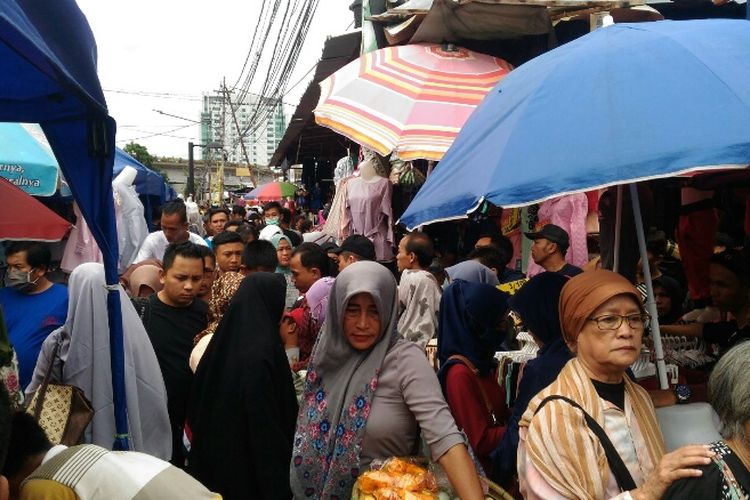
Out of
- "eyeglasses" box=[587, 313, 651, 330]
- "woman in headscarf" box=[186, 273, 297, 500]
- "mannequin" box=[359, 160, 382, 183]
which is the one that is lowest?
"woman in headscarf" box=[186, 273, 297, 500]

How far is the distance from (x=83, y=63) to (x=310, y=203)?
1366 cm

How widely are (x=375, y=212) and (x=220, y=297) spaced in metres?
2.92

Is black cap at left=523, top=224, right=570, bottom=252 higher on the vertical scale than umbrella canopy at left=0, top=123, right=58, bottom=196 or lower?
lower

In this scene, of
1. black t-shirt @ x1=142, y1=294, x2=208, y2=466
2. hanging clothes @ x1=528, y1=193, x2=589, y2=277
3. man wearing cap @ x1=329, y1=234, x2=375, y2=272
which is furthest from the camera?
man wearing cap @ x1=329, y1=234, x2=375, y2=272

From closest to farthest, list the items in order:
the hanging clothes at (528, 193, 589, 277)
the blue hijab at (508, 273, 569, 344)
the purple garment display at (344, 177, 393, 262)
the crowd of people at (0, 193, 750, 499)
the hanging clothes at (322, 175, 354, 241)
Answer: the crowd of people at (0, 193, 750, 499) < the blue hijab at (508, 273, 569, 344) < the hanging clothes at (528, 193, 589, 277) < the purple garment display at (344, 177, 393, 262) < the hanging clothes at (322, 175, 354, 241)

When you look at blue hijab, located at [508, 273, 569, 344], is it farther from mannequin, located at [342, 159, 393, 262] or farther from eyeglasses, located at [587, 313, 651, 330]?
mannequin, located at [342, 159, 393, 262]

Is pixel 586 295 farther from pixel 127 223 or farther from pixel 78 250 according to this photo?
pixel 127 223

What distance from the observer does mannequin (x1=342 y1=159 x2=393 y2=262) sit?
292 inches

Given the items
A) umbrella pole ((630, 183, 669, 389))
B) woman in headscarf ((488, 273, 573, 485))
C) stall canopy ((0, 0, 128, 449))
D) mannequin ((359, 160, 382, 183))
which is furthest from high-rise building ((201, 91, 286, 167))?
umbrella pole ((630, 183, 669, 389))

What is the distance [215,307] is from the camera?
4.78m

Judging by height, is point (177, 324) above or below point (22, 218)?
below

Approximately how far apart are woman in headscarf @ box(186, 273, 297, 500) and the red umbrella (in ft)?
6.20

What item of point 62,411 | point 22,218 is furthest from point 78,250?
point 62,411

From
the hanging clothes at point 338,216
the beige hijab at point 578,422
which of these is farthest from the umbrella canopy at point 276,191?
the beige hijab at point 578,422
